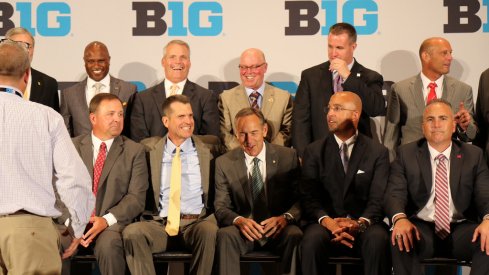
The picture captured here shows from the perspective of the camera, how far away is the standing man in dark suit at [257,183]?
5480mm

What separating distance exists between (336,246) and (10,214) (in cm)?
253

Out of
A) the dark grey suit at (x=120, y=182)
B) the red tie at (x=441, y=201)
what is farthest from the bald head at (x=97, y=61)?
the red tie at (x=441, y=201)

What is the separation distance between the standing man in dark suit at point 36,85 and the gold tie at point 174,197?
127 centimetres

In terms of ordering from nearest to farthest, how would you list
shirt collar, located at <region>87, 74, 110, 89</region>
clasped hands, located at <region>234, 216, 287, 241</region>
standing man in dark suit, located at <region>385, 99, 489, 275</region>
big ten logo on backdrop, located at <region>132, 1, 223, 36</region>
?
standing man in dark suit, located at <region>385, 99, 489, 275</region> < clasped hands, located at <region>234, 216, 287, 241</region> < shirt collar, located at <region>87, 74, 110, 89</region> < big ten logo on backdrop, located at <region>132, 1, 223, 36</region>

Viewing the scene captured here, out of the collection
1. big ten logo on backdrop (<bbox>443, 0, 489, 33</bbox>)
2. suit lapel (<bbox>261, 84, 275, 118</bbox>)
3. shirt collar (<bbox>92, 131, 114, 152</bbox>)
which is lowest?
shirt collar (<bbox>92, 131, 114, 152</bbox>)

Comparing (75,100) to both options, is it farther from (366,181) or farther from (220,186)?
(366,181)

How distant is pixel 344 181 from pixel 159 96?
5.49 ft

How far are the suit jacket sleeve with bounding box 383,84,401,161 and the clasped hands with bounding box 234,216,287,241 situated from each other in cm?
121

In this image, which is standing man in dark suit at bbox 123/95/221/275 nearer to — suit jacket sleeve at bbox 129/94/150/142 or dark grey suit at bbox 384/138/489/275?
suit jacket sleeve at bbox 129/94/150/142

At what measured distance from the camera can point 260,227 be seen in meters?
5.34

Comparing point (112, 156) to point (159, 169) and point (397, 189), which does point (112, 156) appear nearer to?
point (159, 169)

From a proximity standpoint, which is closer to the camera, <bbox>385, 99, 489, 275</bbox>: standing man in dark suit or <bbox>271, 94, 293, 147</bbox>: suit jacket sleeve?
<bbox>385, 99, 489, 275</bbox>: standing man in dark suit

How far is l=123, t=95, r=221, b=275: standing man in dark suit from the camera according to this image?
217 inches

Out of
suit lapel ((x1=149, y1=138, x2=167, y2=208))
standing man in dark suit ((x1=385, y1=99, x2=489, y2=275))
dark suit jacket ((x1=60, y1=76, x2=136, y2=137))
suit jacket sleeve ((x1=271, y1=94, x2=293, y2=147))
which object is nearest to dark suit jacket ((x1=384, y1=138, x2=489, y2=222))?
standing man in dark suit ((x1=385, y1=99, x2=489, y2=275))
